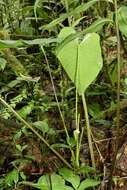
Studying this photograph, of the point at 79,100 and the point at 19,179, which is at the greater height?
the point at 79,100

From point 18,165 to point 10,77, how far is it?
764 mm

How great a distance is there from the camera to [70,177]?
118 cm

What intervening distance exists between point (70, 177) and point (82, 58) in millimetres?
407

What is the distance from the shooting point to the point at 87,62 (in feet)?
3.33

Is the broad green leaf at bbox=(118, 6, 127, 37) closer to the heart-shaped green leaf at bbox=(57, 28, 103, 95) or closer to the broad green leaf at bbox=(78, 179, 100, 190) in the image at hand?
the heart-shaped green leaf at bbox=(57, 28, 103, 95)

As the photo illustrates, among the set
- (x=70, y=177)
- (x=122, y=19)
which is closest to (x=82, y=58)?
(x=122, y=19)

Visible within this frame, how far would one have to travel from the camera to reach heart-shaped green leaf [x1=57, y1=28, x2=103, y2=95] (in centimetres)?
99

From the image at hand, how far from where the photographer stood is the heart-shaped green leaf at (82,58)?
3.26 feet

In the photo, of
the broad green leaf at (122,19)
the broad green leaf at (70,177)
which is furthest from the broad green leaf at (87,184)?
the broad green leaf at (122,19)

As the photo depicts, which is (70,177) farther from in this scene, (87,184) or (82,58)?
(82,58)

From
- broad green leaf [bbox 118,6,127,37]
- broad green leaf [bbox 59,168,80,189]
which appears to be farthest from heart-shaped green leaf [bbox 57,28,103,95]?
broad green leaf [bbox 59,168,80,189]

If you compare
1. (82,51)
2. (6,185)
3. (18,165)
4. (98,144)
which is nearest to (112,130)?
(98,144)

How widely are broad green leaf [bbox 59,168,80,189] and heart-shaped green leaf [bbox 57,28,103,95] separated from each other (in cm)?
32

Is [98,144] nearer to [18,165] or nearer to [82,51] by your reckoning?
[18,165]
